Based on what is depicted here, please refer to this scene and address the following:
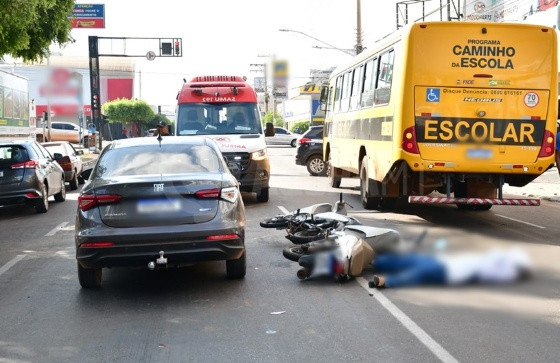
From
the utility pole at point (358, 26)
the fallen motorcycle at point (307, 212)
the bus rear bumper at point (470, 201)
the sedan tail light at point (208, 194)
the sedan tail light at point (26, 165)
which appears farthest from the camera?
the utility pole at point (358, 26)

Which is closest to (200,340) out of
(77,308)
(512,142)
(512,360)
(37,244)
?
(77,308)

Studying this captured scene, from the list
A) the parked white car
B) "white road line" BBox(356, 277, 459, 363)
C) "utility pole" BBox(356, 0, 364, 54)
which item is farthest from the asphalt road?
the parked white car

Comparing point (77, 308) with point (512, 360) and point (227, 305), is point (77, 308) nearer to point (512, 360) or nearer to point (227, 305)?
point (227, 305)

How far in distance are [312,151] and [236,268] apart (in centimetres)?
1810

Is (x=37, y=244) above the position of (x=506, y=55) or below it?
below

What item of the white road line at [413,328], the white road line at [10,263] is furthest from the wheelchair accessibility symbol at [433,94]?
the white road line at [10,263]

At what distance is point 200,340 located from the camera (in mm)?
6141

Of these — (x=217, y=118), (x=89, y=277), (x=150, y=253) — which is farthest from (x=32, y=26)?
(x=150, y=253)

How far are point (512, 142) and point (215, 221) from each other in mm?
6057

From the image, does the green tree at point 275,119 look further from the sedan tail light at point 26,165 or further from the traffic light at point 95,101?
the sedan tail light at point 26,165

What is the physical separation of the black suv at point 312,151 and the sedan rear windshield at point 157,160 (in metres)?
17.6

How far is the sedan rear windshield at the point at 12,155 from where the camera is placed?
632 inches

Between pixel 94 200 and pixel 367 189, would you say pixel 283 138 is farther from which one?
pixel 94 200

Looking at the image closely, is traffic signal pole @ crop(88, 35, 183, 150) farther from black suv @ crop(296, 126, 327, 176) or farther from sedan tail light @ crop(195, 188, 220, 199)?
sedan tail light @ crop(195, 188, 220, 199)
